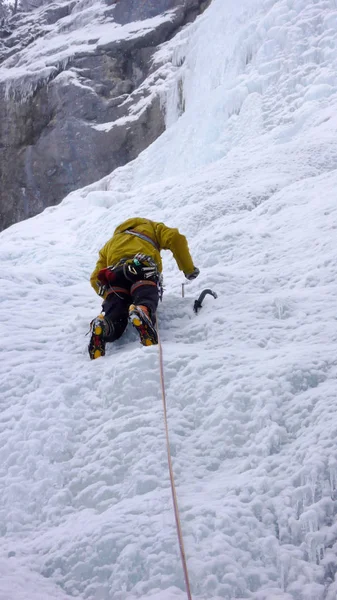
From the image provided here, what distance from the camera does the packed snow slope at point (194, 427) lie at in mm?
1757

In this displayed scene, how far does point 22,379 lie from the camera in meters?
3.06

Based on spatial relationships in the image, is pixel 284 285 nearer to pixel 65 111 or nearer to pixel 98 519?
pixel 98 519

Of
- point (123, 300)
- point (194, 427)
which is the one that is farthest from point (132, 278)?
point (194, 427)

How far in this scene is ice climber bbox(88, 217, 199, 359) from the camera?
3.29 metres

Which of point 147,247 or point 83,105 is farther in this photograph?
point 83,105

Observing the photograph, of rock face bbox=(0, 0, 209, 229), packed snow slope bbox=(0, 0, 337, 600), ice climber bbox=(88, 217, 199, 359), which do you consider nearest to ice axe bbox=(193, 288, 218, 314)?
packed snow slope bbox=(0, 0, 337, 600)

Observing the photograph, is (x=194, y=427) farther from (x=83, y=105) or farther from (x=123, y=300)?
(x=83, y=105)

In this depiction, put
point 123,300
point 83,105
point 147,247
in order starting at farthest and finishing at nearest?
point 83,105, point 147,247, point 123,300

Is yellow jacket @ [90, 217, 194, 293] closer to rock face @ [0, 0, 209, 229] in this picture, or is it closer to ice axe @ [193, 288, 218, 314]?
ice axe @ [193, 288, 218, 314]

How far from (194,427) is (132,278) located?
1.54 metres

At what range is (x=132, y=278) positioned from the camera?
12.3ft

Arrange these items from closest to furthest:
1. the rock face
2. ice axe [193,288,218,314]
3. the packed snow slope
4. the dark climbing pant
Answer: the packed snow slope → the dark climbing pant → ice axe [193,288,218,314] → the rock face

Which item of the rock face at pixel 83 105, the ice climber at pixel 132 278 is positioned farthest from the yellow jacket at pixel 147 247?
the rock face at pixel 83 105

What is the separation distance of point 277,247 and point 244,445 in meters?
2.81
